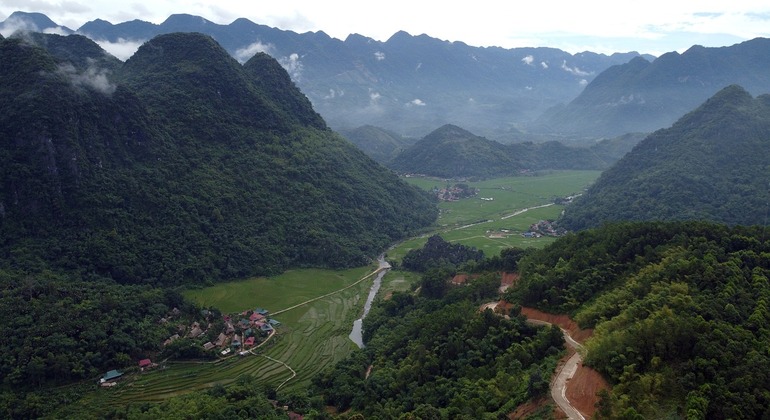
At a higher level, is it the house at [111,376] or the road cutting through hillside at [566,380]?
the road cutting through hillside at [566,380]

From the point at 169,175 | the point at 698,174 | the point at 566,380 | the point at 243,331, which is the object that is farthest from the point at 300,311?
the point at 698,174

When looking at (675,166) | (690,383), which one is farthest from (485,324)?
(675,166)

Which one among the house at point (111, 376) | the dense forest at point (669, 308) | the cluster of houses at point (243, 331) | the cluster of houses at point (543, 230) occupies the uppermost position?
the dense forest at point (669, 308)

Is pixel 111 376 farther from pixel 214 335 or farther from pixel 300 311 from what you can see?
pixel 300 311

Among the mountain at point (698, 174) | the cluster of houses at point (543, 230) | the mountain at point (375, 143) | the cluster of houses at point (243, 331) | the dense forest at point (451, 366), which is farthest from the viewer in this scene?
the mountain at point (375, 143)

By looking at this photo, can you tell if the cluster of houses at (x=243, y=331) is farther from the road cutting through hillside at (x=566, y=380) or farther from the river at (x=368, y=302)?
the road cutting through hillside at (x=566, y=380)

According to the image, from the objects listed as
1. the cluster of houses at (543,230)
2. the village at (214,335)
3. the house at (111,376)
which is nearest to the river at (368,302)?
the village at (214,335)

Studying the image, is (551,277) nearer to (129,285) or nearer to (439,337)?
(439,337)
